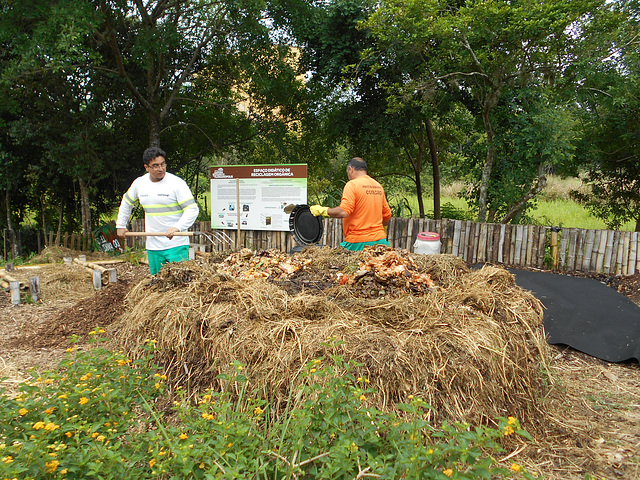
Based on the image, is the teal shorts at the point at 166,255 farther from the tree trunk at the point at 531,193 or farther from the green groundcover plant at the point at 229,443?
the tree trunk at the point at 531,193

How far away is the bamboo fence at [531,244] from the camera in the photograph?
6.82 meters

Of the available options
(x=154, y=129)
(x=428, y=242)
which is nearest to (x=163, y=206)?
(x=428, y=242)

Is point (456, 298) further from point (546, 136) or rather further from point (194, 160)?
point (194, 160)

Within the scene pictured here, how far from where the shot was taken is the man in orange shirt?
14.9 feet

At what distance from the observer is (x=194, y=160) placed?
12.6 metres

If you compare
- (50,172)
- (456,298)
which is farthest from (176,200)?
(50,172)

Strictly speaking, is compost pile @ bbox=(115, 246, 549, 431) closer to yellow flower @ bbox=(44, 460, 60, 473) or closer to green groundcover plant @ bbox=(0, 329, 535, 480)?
green groundcover plant @ bbox=(0, 329, 535, 480)

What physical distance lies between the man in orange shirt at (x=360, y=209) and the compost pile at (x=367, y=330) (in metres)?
0.77

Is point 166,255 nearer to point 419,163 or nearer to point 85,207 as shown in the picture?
point 85,207

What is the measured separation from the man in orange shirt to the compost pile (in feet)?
2.53

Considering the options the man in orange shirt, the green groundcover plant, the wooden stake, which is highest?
the man in orange shirt

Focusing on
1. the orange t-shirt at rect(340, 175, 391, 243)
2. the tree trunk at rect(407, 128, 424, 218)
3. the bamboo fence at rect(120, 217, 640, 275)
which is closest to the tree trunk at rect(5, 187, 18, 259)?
the bamboo fence at rect(120, 217, 640, 275)

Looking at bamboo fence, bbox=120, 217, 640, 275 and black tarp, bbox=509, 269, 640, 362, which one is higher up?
bamboo fence, bbox=120, 217, 640, 275

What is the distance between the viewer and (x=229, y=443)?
1.84 m
